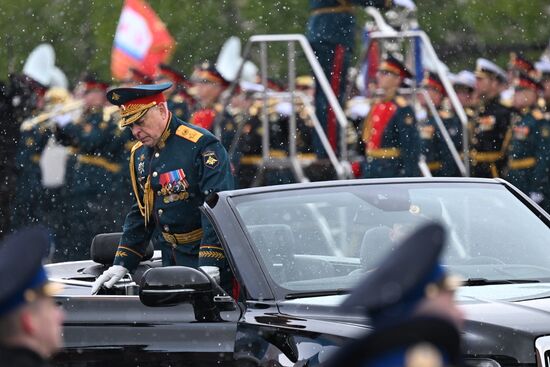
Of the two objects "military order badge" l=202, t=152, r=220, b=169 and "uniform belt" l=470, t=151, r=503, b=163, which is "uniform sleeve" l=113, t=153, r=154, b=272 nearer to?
"military order badge" l=202, t=152, r=220, b=169

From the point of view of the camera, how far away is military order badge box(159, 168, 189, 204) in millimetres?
7543

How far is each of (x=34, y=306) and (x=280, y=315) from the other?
8.92 feet

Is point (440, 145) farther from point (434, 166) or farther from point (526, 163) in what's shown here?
point (526, 163)

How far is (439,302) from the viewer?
9.92 ft

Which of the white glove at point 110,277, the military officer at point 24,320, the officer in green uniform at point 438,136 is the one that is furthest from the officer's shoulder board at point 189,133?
the officer in green uniform at point 438,136

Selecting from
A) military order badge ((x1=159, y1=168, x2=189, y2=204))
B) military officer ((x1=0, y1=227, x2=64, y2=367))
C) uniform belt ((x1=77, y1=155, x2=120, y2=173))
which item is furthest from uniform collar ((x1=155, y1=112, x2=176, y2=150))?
uniform belt ((x1=77, y1=155, x2=120, y2=173))

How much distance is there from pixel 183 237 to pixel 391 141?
9.47 metres

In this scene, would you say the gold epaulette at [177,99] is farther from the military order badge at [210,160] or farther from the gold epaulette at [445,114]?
the military order badge at [210,160]

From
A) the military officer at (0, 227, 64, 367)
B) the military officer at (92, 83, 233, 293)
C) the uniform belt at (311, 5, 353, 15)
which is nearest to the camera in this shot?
the military officer at (0, 227, 64, 367)

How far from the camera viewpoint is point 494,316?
534cm

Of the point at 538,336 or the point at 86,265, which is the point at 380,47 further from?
the point at 538,336

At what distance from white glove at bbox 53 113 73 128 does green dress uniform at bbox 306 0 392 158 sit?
4074mm

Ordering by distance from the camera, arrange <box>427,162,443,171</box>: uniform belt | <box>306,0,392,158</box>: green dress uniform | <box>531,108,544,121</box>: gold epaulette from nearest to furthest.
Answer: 1. <box>306,0,392,158</box>: green dress uniform
2. <box>427,162,443,171</box>: uniform belt
3. <box>531,108,544,121</box>: gold epaulette

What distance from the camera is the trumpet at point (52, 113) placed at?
1892 centimetres
